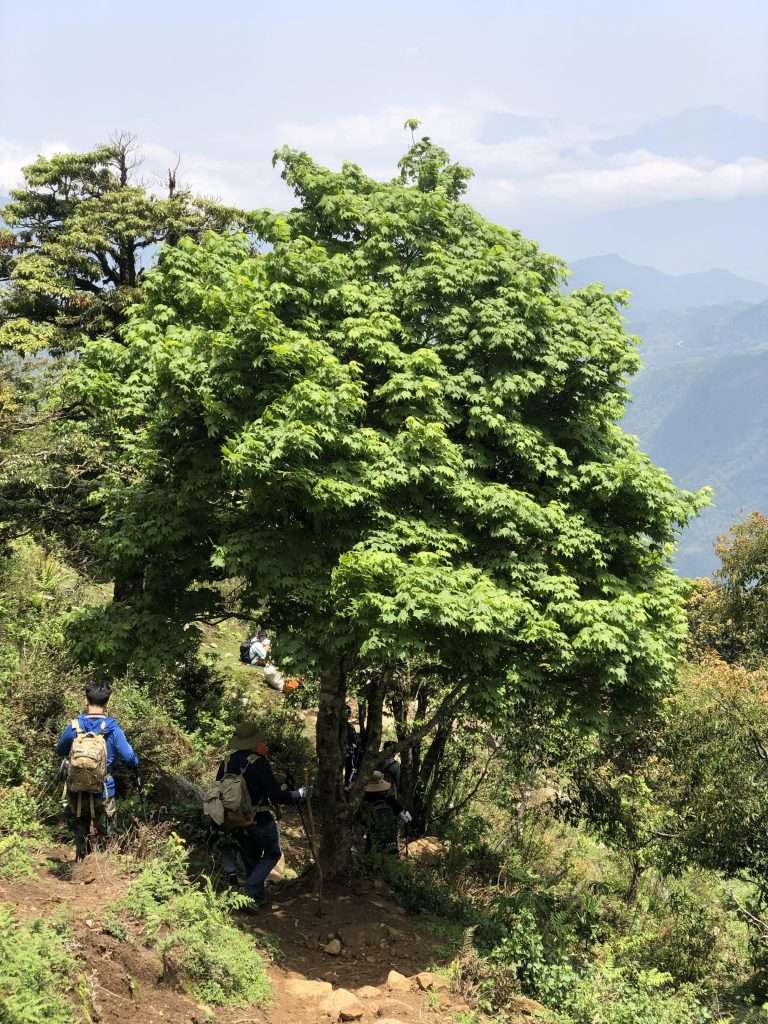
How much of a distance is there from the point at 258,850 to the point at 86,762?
272 centimetres

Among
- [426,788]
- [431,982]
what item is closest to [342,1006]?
[431,982]

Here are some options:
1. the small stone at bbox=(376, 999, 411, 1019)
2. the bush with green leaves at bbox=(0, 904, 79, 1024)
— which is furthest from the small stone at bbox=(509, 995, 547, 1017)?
the bush with green leaves at bbox=(0, 904, 79, 1024)

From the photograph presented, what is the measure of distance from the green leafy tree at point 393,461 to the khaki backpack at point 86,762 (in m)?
2.16

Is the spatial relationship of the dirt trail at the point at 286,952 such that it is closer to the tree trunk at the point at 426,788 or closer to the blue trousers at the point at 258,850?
the blue trousers at the point at 258,850

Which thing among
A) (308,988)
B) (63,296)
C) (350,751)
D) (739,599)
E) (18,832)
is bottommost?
(308,988)

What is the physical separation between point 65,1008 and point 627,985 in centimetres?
634

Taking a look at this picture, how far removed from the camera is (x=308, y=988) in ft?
26.1

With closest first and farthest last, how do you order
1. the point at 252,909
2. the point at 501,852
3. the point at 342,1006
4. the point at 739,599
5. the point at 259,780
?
the point at 342,1006 < the point at 259,780 < the point at 252,909 < the point at 501,852 < the point at 739,599

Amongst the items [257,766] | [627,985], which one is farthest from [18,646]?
[627,985]

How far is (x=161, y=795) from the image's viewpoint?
36.2 ft

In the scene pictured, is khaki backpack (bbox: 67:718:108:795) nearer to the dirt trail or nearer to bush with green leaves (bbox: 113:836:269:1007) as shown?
the dirt trail

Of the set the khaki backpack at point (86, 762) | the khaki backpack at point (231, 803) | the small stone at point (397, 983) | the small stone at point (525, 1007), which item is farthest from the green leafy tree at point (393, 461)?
the small stone at point (525, 1007)

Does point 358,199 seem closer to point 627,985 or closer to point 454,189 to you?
point 454,189

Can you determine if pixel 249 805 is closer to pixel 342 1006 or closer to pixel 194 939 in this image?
pixel 194 939
